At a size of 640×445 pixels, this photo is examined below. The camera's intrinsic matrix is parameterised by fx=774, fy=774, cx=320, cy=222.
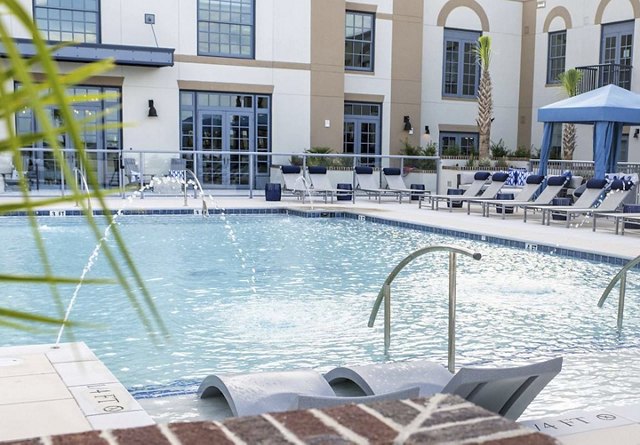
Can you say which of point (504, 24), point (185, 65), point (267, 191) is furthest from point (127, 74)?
point (504, 24)

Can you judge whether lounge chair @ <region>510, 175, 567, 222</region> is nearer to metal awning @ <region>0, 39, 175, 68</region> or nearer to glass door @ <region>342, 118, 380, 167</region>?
glass door @ <region>342, 118, 380, 167</region>

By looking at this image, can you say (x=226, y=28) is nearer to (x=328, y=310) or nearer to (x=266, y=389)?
(x=328, y=310)

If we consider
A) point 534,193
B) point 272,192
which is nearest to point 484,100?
point 534,193

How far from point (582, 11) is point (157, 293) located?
19549 millimetres

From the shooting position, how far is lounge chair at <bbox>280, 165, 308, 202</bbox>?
1700 cm

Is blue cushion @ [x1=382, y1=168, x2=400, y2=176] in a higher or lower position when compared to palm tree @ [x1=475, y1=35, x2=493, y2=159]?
lower

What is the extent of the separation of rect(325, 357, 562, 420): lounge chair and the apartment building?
13121mm

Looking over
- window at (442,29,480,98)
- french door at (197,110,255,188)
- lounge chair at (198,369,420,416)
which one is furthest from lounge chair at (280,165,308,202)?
lounge chair at (198,369,420,416)

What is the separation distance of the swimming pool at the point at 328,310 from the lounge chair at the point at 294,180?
18.7ft

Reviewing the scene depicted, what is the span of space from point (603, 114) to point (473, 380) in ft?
41.7

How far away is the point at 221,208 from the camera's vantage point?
14.8 m

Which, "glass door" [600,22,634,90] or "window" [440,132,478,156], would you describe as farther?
"window" [440,132,478,156]

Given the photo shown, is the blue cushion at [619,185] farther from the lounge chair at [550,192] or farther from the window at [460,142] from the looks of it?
the window at [460,142]

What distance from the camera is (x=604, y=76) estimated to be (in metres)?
21.9
